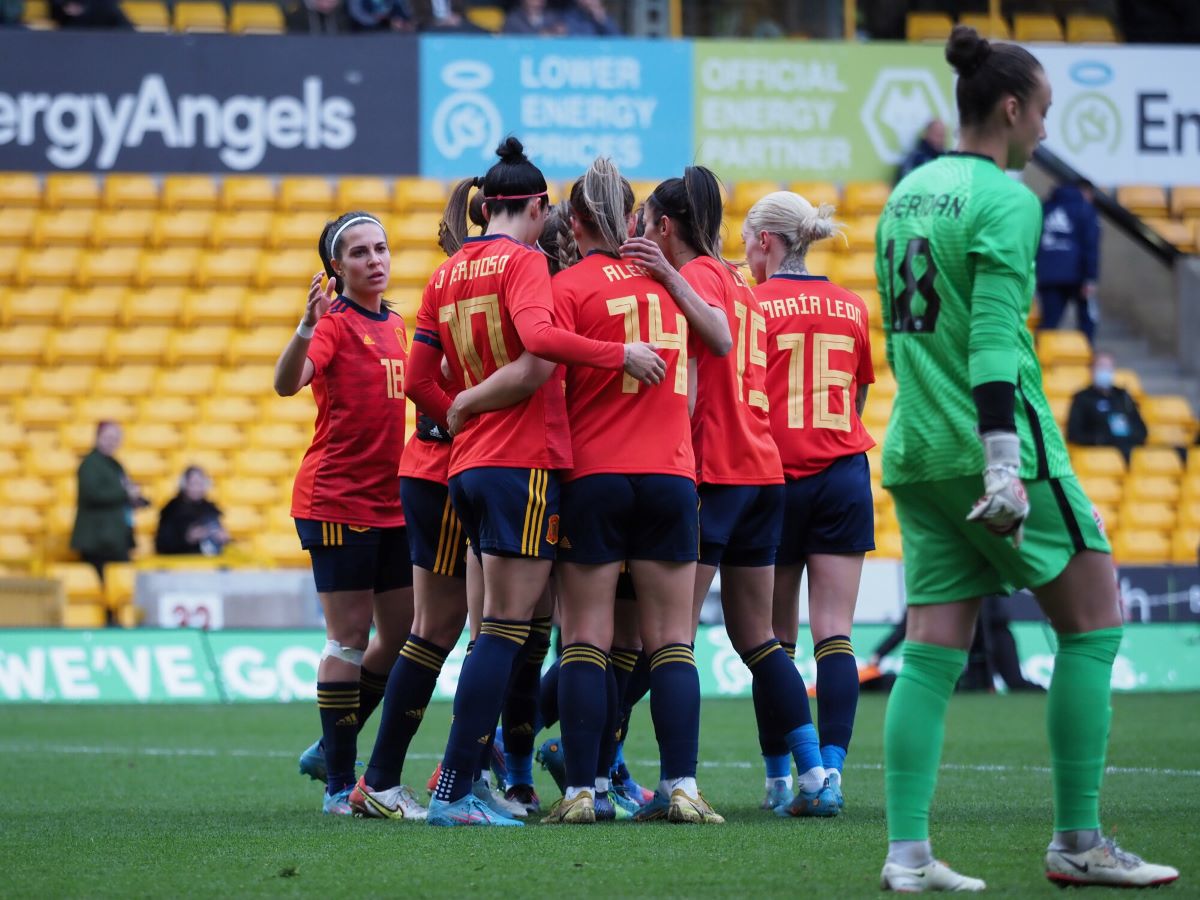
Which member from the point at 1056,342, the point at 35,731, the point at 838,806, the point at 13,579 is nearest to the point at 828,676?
the point at 838,806

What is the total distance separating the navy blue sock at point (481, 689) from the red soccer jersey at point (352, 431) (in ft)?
3.23

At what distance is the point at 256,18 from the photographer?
19125mm

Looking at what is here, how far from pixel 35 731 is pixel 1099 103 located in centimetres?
1347

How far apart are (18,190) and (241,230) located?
2.15 meters

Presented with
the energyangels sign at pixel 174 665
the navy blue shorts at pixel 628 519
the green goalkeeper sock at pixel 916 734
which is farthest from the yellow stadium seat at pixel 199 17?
the green goalkeeper sock at pixel 916 734

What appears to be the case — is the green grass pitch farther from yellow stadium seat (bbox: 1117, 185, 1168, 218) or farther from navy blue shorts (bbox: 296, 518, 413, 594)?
yellow stadium seat (bbox: 1117, 185, 1168, 218)

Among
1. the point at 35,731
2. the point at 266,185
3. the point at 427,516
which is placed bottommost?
the point at 35,731

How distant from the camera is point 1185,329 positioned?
20.2 m

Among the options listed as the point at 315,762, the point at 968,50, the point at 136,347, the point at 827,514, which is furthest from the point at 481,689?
the point at 136,347

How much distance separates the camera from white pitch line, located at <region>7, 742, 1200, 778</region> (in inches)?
310

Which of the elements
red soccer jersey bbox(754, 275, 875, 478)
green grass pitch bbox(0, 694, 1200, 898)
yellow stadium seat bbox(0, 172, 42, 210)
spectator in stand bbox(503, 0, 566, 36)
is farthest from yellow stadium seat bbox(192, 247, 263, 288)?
red soccer jersey bbox(754, 275, 875, 478)

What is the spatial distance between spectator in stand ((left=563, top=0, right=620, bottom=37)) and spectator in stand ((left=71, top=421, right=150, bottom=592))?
264 inches

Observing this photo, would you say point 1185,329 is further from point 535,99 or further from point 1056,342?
point 535,99

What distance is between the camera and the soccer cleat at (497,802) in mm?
6383
